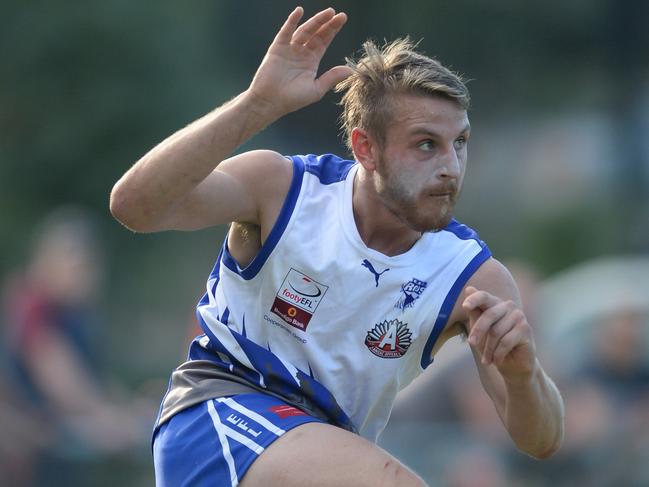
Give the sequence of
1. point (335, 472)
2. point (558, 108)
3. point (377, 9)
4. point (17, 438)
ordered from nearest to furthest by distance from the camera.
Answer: point (335, 472) → point (17, 438) → point (377, 9) → point (558, 108)

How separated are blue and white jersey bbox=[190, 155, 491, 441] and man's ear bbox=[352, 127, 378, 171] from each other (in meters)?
0.23

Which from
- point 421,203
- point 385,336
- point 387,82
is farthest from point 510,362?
point 387,82

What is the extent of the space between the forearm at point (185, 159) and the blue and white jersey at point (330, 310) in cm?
43

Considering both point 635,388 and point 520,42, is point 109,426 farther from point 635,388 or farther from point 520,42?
point 520,42

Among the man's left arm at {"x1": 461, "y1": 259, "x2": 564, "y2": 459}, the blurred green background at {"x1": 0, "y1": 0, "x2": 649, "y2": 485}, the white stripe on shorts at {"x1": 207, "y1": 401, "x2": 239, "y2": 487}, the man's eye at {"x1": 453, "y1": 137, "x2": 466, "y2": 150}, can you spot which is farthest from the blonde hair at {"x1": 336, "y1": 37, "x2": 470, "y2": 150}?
the blurred green background at {"x1": 0, "y1": 0, "x2": 649, "y2": 485}

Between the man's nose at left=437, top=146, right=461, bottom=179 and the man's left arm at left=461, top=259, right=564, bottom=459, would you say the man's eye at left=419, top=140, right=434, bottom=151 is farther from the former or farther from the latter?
the man's left arm at left=461, top=259, right=564, bottom=459

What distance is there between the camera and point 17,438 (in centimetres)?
940

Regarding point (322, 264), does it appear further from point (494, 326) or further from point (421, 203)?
point (494, 326)

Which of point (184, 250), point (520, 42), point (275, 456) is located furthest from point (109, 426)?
point (520, 42)

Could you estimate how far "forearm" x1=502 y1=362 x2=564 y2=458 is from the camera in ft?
14.5

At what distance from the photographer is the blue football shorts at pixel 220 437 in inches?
167

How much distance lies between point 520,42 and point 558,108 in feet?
3.47

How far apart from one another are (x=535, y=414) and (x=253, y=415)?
101 centimetres

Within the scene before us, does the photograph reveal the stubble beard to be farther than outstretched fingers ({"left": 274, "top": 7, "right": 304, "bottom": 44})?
Yes
